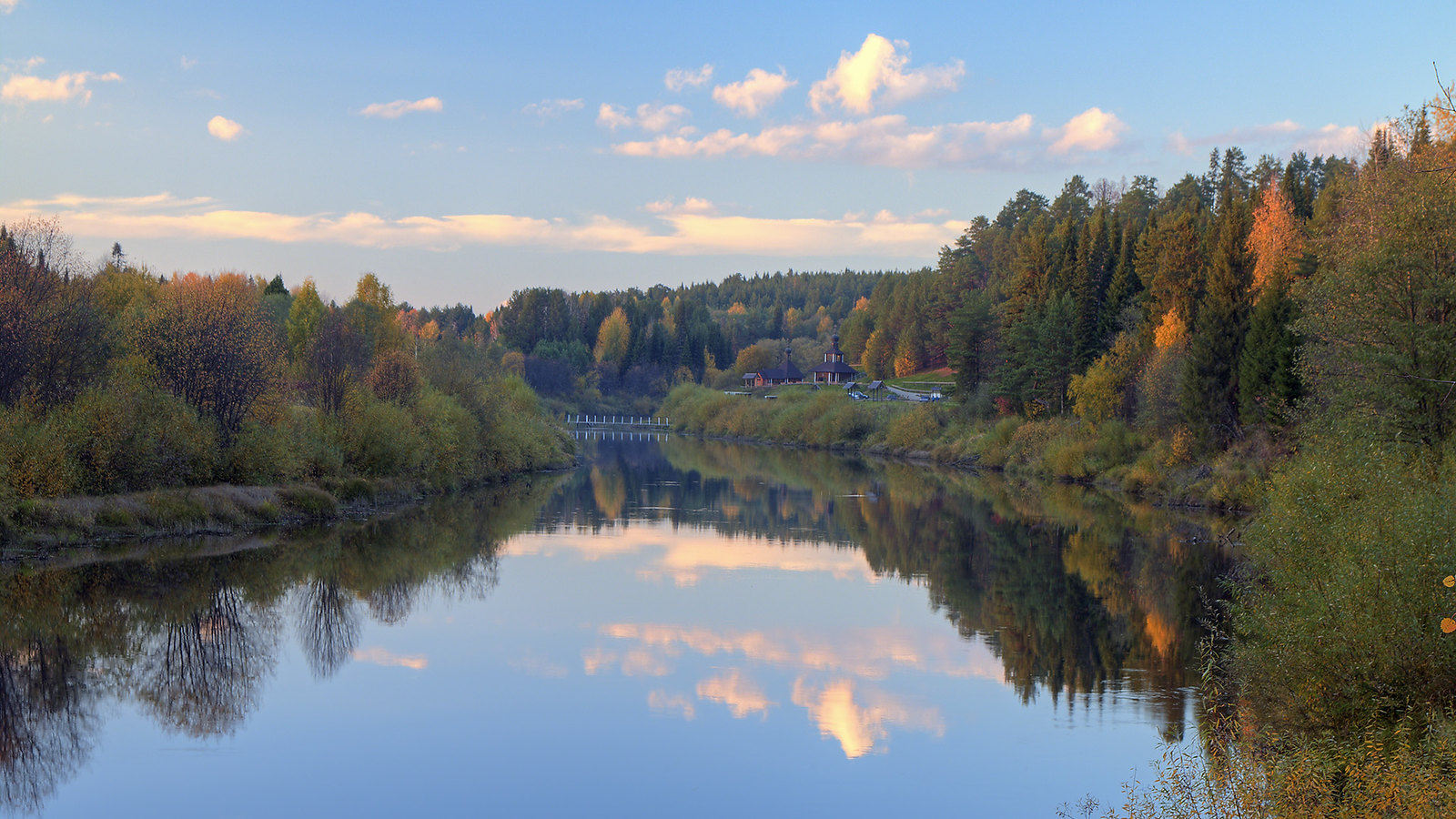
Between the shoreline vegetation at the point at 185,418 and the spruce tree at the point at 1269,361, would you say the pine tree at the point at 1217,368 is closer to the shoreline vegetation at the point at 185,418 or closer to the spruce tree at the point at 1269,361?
the spruce tree at the point at 1269,361

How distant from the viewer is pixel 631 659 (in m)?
18.5

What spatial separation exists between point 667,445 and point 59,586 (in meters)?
65.4

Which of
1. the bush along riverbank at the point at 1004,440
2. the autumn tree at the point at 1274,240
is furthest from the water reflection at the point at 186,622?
the autumn tree at the point at 1274,240

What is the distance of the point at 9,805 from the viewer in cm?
1123

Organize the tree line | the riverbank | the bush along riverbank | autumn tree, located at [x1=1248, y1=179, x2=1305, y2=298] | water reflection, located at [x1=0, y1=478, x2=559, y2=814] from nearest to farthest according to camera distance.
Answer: water reflection, located at [x1=0, y1=478, x2=559, y2=814] < the riverbank < the tree line < the bush along riverbank < autumn tree, located at [x1=1248, y1=179, x2=1305, y2=298]

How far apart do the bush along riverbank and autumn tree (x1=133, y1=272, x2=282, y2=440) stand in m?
25.5

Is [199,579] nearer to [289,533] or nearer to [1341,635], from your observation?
[289,533]

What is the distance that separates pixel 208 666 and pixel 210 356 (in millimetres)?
15817

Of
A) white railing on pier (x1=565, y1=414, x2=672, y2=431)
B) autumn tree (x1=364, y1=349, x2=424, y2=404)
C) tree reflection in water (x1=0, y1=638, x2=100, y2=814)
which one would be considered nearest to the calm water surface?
tree reflection in water (x1=0, y1=638, x2=100, y2=814)

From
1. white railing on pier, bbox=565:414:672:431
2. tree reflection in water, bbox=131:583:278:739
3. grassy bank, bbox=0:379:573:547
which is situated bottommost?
white railing on pier, bbox=565:414:672:431

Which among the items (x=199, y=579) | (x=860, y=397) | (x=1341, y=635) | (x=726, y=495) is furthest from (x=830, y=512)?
(x=860, y=397)

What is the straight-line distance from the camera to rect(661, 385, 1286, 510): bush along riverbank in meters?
39.3

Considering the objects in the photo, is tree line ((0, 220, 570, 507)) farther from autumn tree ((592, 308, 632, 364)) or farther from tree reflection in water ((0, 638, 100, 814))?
autumn tree ((592, 308, 632, 364))

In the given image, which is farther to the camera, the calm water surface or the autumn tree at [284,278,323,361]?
the autumn tree at [284,278,323,361]
